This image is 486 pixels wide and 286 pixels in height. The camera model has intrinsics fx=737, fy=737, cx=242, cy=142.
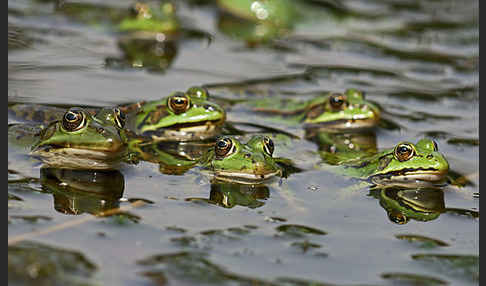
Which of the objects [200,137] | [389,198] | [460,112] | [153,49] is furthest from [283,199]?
[153,49]

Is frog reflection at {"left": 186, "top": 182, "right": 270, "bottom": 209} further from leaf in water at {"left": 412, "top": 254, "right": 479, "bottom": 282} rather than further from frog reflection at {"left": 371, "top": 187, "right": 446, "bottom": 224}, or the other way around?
leaf in water at {"left": 412, "top": 254, "right": 479, "bottom": 282}

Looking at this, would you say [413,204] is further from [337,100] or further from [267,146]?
[337,100]

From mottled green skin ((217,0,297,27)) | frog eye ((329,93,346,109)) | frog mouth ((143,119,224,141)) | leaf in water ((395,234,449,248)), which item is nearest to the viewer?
leaf in water ((395,234,449,248))

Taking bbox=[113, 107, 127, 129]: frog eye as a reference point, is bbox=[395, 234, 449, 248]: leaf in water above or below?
below

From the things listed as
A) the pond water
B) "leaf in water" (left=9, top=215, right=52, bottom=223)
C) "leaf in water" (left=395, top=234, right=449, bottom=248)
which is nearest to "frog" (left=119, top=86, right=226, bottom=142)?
the pond water

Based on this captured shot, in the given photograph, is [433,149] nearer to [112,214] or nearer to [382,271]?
[382,271]

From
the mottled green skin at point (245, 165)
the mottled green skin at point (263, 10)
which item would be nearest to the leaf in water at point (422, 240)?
the mottled green skin at point (245, 165)

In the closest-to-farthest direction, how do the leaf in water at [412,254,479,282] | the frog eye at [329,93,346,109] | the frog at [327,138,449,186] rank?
the leaf in water at [412,254,479,282] → the frog at [327,138,449,186] → the frog eye at [329,93,346,109]
